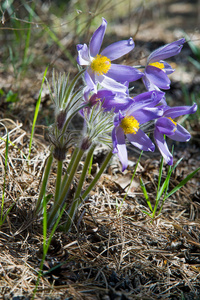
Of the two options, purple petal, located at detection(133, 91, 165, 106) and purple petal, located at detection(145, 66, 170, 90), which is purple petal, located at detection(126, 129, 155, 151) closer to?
purple petal, located at detection(133, 91, 165, 106)

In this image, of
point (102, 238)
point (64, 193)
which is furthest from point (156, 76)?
point (102, 238)

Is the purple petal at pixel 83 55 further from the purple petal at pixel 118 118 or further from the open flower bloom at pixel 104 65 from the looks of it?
the purple petal at pixel 118 118

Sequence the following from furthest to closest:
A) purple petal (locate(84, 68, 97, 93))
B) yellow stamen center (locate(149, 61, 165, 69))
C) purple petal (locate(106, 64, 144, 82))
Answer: yellow stamen center (locate(149, 61, 165, 69))
purple petal (locate(106, 64, 144, 82))
purple petal (locate(84, 68, 97, 93))

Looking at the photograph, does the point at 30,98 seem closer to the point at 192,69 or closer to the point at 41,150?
the point at 41,150

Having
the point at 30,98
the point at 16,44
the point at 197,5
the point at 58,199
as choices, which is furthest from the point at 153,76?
the point at 197,5

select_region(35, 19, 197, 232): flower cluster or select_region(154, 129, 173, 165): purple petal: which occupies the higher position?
select_region(35, 19, 197, 232): flower cluster

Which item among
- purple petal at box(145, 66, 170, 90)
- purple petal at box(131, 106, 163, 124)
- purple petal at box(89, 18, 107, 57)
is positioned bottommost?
purple petal at box(131, 106, 163, 124)

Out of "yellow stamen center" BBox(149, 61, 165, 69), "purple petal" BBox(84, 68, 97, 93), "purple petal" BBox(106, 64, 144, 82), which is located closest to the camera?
"purple petal" BBox(84, 68, 97, 93)

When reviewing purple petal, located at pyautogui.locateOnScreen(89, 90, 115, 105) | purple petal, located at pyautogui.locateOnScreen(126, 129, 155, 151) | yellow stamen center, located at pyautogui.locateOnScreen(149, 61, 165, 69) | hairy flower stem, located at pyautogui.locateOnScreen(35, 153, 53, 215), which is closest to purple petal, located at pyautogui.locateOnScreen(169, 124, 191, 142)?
purple petal, located at pyautogui.locateOnScreen(126, 129, 155, 151)

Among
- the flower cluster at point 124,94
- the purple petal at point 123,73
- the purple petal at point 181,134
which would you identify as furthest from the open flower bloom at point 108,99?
the purple petal at point 181,134
